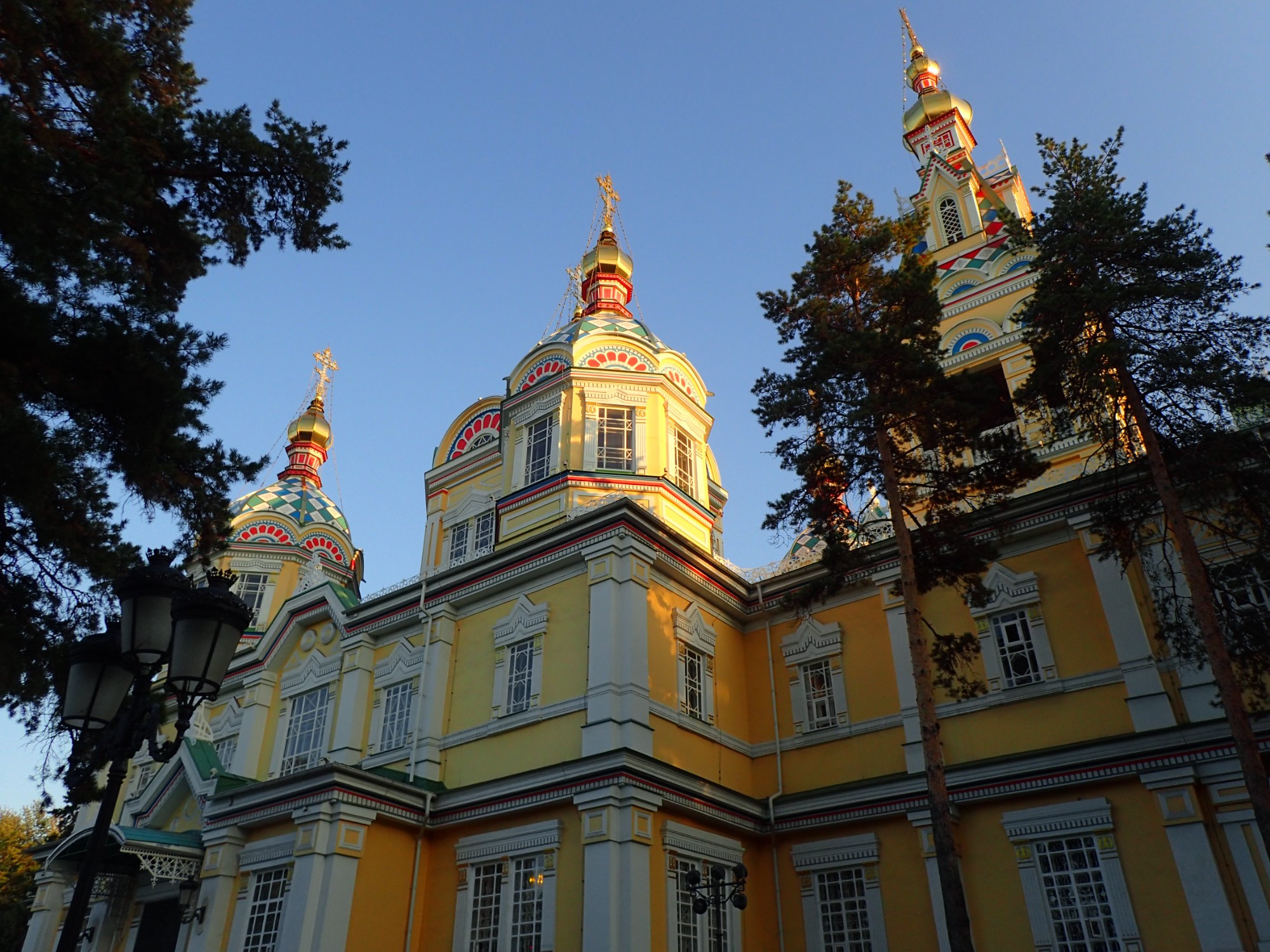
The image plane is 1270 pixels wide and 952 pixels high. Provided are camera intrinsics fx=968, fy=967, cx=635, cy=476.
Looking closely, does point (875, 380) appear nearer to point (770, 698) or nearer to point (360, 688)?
point (770, 698)

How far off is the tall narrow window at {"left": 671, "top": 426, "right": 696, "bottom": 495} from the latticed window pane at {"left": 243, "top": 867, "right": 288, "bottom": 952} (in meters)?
10.5

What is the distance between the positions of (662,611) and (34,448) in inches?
418

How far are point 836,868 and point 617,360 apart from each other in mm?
11458

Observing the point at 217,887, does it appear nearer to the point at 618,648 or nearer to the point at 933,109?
the point at 618,648

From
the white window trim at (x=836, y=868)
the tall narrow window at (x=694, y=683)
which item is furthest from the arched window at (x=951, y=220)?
the white window trim at (x=836, y=868)

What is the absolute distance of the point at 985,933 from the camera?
45.4ft

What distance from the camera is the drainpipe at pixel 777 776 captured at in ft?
51.7

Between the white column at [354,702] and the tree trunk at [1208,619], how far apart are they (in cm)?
1427

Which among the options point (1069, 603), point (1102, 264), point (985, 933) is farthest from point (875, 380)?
point (985, 933)

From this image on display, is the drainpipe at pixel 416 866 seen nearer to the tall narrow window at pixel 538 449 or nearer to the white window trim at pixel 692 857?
the white window trim at pixel 692 857

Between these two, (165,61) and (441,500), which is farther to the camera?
(441,500)

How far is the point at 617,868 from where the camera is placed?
13711 millimetres

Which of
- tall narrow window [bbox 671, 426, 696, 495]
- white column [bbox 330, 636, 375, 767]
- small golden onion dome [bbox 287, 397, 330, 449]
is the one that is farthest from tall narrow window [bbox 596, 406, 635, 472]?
small golden onion dome [bbox 287, 397, 330, 449]

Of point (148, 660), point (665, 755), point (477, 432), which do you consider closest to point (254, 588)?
point (477, 432)
